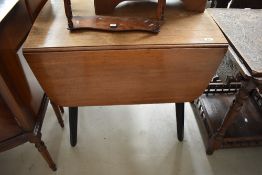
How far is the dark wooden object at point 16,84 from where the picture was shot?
83cm

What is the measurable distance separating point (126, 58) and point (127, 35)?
10 cm

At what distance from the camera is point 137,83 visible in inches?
36.8

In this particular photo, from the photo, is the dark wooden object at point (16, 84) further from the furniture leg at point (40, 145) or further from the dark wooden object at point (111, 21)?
the dark wooden object at point (111, 21)

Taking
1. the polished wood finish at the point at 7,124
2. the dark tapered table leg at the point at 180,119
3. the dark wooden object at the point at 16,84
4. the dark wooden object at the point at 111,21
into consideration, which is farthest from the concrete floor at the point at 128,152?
the dark wooden object at the point at 111,21

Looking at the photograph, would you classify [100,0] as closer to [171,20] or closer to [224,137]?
[171,20]

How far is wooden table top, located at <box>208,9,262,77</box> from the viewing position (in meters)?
0.88

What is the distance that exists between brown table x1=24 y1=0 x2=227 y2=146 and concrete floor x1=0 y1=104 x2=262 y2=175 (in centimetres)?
47

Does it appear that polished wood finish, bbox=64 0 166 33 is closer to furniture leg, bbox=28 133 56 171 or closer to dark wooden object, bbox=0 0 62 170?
dark wooden object, bbox=0 0 62 170

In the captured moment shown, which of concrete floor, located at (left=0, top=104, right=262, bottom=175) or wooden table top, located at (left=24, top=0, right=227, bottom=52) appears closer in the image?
wooden table top, located at (left=24, top=0, right=227, bottom=52)

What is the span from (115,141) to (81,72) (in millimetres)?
673

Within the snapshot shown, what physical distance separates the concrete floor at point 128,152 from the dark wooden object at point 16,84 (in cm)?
24

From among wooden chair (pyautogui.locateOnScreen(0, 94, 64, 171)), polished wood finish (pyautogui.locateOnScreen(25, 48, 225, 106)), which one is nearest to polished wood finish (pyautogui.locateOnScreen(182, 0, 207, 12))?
polished wood finish (pyautogui.locateOnScreen(25, 48, 225, 106))

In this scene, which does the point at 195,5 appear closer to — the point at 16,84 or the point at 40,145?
the point at 16,84

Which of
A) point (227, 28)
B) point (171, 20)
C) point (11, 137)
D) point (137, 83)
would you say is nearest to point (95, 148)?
point (11, 137)
